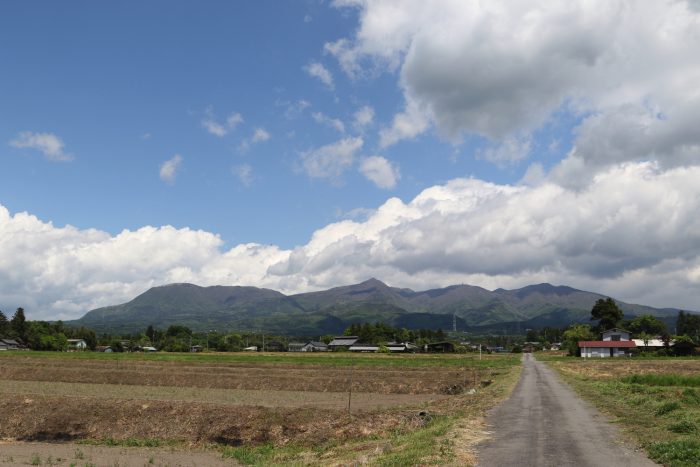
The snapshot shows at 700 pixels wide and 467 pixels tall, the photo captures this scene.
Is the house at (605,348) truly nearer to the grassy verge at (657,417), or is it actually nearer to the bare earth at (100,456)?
the grassy verge at (657,417)

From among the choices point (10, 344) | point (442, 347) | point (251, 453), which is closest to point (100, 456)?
point (251, 453)

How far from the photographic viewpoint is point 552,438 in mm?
20516

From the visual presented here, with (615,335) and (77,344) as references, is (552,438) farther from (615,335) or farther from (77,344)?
(77,344)

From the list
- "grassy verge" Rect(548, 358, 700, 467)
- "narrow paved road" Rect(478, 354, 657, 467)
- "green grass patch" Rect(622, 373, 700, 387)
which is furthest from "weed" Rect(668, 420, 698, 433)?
"green grass patch" Rect(622, 373, 700, 387)

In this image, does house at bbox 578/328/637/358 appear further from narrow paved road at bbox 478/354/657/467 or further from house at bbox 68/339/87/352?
house at bbox 68/339/87/352

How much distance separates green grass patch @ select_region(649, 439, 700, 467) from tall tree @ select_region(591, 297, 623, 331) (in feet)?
497

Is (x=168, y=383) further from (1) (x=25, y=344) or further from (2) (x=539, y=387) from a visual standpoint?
(1) (x=25, y=344)

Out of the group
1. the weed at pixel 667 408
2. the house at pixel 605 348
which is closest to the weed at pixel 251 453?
the weed at pixel 667 408

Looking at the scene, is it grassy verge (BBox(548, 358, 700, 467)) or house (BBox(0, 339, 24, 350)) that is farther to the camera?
house (BBox(0, 339, 24, 350))

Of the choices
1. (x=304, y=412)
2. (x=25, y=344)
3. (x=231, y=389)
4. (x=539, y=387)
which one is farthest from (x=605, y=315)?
(x=25, y=344)

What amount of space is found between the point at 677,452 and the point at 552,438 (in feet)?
15.5

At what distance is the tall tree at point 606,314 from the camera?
157 m

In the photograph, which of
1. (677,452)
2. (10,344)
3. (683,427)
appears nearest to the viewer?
(677,452)

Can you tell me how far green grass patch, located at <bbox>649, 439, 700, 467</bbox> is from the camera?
51.5ft
